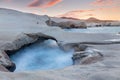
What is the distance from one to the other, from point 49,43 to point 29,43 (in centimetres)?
92

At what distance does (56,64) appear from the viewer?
6.95m

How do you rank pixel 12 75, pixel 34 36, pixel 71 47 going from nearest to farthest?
1. pixel 12 75
2. pixel 71 47
3. pixel 34 36

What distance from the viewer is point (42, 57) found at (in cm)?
767

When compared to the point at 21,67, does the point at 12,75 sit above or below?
above

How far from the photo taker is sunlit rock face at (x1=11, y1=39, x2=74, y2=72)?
6.89 meters

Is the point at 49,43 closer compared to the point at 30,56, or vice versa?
the point at 30,56

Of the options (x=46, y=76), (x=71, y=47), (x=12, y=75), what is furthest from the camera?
Result: (x=71, y=47)

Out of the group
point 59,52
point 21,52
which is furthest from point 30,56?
point 59,52

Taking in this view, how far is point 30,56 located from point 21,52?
0.43m

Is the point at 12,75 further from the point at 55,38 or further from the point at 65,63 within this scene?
the point at 55,38

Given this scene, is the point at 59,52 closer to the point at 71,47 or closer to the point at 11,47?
the point at 71,47

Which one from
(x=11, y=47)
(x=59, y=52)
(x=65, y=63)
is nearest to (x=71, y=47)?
(x=59, y=52)

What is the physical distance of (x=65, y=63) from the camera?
6.98 m

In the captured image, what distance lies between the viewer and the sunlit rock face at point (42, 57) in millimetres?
6885
